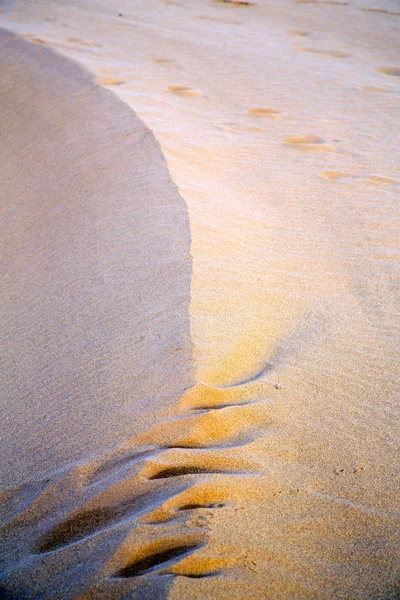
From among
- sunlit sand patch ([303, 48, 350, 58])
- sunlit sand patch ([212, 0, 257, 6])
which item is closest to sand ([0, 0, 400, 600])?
sunlit sand patch ([303, 48, 350, 58])

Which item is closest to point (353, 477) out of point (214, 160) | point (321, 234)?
point (321, 234)

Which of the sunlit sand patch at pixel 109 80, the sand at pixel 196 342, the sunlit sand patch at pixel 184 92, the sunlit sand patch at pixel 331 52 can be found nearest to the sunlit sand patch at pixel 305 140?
the sand at pixel 196 342

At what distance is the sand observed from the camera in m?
1.75

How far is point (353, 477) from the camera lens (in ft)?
6.68

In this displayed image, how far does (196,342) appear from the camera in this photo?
258 centimetres

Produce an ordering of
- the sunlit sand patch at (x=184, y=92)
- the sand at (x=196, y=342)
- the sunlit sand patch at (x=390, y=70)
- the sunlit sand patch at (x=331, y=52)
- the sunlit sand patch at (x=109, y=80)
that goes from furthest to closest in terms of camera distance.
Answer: the sunlit sand patch at (x=331, y=52) → the sunlit sand patch at (x=390, y=70) → the sunlit sand patch at (x=184, y=92) → the sunlit sand patch at (x=109, y=80) → the sand at (x=196, y=342)

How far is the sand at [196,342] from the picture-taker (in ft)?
5.75

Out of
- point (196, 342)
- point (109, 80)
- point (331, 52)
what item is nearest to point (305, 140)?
point (109, 80)

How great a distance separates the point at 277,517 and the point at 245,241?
2165mm

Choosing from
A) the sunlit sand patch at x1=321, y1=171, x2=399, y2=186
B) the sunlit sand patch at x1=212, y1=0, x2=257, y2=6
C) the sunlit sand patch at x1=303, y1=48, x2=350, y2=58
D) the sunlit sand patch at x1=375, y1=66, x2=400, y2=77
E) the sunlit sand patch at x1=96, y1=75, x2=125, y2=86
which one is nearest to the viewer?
the sunlit sand patch at x1=321, y1=171, x2=399, y2=186

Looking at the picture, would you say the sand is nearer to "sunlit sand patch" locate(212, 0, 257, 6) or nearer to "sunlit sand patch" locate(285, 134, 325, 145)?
"sunlit sand patch" locate(285, 134, 325, 145)

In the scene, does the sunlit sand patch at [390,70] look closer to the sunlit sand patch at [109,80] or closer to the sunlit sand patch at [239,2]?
the sunlit sand patch at [109,80]

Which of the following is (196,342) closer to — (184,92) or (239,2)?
(184,92)

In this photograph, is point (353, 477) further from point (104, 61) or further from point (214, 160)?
point (104, 61)
